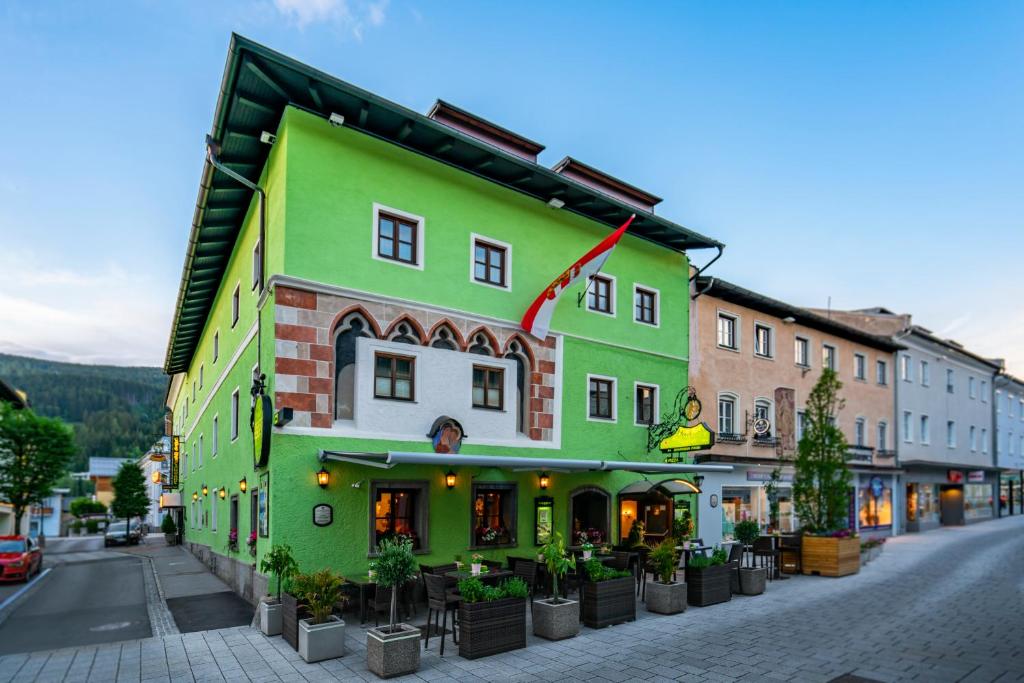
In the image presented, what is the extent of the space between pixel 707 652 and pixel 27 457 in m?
39.6

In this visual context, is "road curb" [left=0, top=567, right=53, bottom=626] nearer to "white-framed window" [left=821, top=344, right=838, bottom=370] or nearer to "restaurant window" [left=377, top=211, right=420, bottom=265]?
"restaurant window" [left=377, top=211, right=420, bottom=265]

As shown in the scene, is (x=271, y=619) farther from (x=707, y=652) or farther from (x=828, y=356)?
(x=828, y=356)

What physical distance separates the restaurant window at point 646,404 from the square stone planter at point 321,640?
11.5 m

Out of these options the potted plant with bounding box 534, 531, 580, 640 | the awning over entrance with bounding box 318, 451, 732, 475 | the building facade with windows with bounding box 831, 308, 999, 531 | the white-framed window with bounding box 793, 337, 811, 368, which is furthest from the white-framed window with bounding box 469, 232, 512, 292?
the building facade with windows with bounding box 831, 308, 999, 531

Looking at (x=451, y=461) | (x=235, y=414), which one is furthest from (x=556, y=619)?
(x=235, y=414)

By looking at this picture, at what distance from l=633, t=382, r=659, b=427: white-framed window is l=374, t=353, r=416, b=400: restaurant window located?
766 centimetres

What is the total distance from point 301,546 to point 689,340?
1379cm

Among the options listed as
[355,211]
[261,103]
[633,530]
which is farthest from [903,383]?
[261,103]

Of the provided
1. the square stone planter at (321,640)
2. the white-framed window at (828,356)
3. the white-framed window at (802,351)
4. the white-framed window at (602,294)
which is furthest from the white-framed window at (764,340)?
the square stone planter at (321,640)

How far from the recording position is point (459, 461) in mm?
12391

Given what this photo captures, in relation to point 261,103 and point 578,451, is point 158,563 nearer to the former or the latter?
point 578,451

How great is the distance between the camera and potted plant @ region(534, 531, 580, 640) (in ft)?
35.7

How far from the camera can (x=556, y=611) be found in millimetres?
11086

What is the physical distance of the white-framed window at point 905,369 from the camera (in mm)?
32438
